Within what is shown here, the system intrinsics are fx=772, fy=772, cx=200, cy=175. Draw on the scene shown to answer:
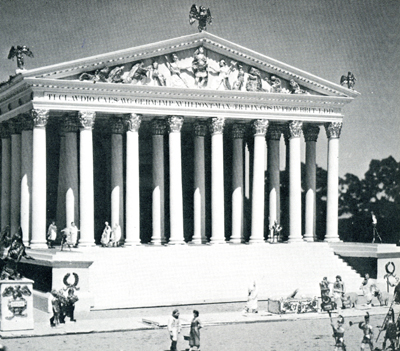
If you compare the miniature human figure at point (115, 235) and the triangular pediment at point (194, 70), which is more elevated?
the triangular pediment at point (194, 70)

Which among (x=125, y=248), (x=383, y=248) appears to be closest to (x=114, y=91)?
(x=125, y=248)

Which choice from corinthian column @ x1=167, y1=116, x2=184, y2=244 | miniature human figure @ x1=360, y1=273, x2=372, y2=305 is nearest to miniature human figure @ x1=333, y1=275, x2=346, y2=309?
miniature human figure @ x1=360, y1=273, x2=372, y2=305

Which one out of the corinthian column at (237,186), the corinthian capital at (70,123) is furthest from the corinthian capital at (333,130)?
the corinthian capital at (70,123)

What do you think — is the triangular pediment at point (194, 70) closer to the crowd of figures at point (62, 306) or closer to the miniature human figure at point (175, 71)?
the miniature human figure at point (175, 71)

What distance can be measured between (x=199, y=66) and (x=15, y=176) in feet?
52.3

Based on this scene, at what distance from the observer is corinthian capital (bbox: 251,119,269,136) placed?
58.0 meters

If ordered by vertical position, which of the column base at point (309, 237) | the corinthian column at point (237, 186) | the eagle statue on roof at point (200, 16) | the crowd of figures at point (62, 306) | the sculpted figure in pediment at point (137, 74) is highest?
the eagle statue on roof at point (200, 16)

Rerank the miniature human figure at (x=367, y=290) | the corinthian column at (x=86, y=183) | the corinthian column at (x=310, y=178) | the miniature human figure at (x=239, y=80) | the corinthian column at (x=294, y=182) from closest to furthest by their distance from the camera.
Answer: the miniature human figure at (x=367, y=290), the corinthian column at (x=86, y=183), the miniature human figure at (x=239, y=80), the corinthian column at (x=294, y=182), the corinthian column at (x=310, y=178)

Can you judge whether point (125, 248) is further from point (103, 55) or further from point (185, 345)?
point (185, 345)

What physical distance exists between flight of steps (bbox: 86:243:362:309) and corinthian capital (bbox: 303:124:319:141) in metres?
9.59

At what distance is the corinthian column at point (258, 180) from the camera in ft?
189

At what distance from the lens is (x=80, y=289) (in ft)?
131

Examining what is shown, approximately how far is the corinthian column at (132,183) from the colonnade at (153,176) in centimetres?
7

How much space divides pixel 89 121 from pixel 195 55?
9.17 metres
